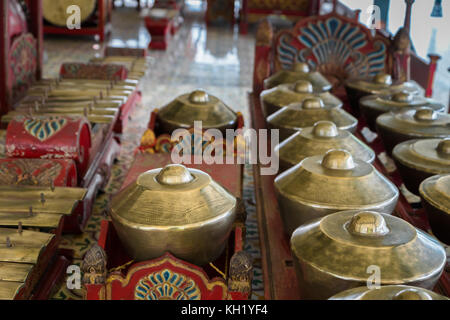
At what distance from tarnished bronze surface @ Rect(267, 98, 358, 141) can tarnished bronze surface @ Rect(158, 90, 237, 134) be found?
223mm

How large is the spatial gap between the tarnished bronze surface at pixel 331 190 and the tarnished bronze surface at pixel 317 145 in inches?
9.6

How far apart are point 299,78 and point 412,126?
1.12 metres

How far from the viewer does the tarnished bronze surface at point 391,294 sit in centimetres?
105

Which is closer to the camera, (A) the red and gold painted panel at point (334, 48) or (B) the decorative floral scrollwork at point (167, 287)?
(B) the decorative floral scrollwork at point (167, 287)

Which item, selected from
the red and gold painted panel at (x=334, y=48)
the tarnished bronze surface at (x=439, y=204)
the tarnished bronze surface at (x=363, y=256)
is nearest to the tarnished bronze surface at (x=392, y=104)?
the red and gold painted panel at (x=334, y=48)

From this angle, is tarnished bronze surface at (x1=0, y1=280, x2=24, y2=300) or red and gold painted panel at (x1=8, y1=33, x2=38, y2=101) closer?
tarnished bronze surface at (x1=0, y1=280, x2=24, y2=300)

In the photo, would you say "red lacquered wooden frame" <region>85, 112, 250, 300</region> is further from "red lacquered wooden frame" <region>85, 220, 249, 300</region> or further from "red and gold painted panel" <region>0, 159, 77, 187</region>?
"red and gold painted panel" <region>0, 159, 77, 187</region>

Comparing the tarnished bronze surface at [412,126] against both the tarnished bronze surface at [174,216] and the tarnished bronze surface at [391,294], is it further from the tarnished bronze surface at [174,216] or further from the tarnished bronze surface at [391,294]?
the tarnished bronze surface at [391,294]

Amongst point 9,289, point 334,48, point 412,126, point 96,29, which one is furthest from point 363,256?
point 96,29

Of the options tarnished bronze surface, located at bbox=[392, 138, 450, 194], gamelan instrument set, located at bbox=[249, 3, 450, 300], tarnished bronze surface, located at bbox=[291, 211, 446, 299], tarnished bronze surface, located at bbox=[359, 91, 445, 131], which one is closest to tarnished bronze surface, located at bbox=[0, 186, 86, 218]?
gamelan instrument set, located at bbox=[249, 3, 450, 300]

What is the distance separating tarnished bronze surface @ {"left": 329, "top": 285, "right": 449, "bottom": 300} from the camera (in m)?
1.05

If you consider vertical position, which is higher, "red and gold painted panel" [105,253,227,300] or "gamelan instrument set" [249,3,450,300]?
"gamelan instrument set" [249,3,450,300]
